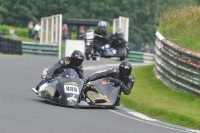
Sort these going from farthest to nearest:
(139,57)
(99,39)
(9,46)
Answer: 1. (139,57)
2. (9,46)
3. (99,39)

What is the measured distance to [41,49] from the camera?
38.1 m

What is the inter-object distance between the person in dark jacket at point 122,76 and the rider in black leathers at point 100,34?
55.0 feet

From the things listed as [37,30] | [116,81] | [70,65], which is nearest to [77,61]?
[70,65]

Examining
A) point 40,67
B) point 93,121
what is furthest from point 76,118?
point 40,67

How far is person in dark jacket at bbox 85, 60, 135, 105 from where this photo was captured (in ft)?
51.8

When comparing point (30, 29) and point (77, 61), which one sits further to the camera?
point (30, 29)

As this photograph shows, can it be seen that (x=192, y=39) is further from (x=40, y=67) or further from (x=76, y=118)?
(x=76, y=118)

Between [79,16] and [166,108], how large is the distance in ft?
148

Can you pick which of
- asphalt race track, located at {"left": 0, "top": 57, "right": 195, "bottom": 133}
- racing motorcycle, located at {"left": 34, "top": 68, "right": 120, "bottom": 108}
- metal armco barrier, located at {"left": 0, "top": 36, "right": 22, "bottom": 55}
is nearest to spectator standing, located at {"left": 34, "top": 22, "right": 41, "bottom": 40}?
metal armco barrier, located at {"left": 0, "top": 36, "right": 22, "bottom": 55}

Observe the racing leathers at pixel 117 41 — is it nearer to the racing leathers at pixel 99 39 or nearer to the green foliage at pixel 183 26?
the racing leathers at pixel 99 39

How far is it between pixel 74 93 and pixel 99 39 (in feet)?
61.2

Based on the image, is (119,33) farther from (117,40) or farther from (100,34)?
(100,34)

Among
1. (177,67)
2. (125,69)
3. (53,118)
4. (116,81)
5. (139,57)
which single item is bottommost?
(139,57)

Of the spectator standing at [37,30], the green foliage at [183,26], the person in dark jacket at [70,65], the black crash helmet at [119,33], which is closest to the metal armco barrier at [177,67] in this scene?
the green foliage at [183,26]
